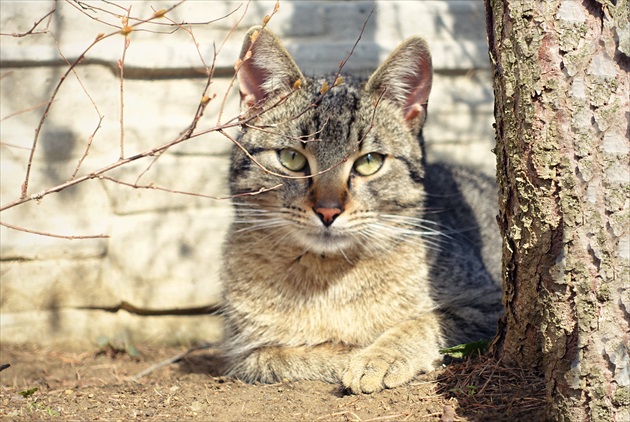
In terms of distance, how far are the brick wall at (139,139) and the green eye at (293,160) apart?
828 mm

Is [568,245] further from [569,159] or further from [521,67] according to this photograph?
[521,67]

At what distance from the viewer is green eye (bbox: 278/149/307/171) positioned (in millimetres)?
3672

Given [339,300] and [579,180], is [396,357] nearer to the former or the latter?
[339,300]

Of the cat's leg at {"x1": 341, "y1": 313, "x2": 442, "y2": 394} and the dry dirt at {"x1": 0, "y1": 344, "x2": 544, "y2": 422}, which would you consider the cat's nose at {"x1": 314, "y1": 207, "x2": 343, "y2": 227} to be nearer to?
the cat's leg at {"x1": 341, "y1": 313, "x2": 442, "y2": 394}

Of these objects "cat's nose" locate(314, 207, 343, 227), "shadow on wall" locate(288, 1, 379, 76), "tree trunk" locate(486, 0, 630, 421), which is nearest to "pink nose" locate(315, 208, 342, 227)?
"cat's nose" locate(314, 207, 343, 227)

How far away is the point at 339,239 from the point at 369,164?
18.5 inches

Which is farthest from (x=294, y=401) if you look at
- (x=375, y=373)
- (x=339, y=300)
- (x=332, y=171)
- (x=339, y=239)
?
(x=332, y=171)

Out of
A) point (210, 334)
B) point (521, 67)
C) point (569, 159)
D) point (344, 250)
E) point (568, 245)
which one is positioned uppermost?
point (521, 67)

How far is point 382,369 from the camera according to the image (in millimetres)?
3232

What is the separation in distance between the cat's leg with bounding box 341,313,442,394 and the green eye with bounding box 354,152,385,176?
82 centimetres

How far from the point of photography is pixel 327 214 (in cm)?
336

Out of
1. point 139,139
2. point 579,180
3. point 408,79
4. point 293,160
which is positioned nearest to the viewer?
point 579,180

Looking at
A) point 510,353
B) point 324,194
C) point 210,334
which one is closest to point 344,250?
point 324,194

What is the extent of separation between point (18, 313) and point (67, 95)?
1.47 m
